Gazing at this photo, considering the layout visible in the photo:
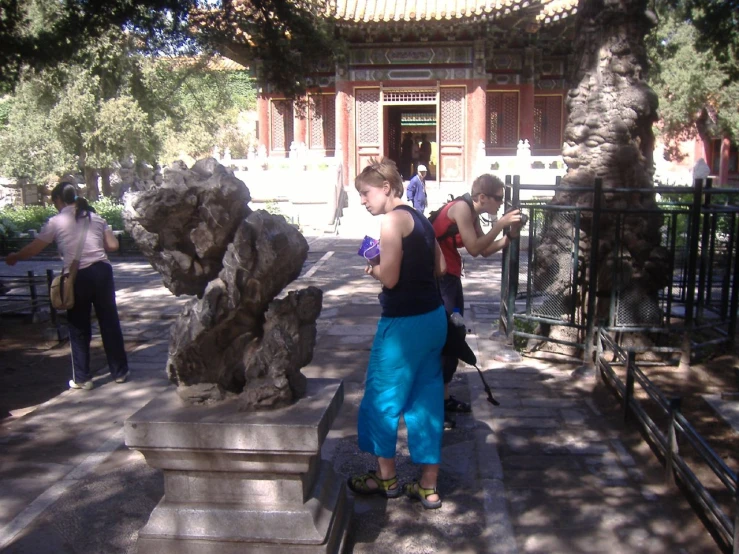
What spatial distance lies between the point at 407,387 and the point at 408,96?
1755 cm

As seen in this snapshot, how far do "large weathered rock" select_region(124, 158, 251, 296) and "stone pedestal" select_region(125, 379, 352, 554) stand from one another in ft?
1.99

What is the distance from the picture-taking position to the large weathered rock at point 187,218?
2.81 m

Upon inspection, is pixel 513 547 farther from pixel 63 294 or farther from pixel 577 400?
pixel 63 294

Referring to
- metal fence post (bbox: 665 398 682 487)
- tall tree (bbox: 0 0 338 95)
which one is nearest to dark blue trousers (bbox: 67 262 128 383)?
tall tree (bbox: 0 0 338 95)

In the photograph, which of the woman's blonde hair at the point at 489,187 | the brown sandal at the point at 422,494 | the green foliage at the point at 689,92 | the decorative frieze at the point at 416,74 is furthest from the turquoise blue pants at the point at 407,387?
the green foliage at the point at 689,92

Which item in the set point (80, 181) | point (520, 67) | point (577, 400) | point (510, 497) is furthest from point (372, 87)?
point (80, 181)

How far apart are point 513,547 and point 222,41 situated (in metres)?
8.20

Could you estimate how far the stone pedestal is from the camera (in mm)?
2795

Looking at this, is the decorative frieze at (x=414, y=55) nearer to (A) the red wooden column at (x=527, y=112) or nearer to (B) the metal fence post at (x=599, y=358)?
(A) the red wooden column at (x=527, y=112)

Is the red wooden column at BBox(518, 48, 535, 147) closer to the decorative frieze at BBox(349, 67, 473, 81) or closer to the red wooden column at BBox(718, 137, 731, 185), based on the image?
the decorative frieze at BBox(349, 67, 473, 81)

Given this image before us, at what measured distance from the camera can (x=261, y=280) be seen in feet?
9.73

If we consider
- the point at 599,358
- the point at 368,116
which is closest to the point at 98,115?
the point at 368,116

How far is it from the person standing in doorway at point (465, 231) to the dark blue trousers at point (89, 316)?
8.93 feet

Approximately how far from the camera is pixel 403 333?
3.38 m
